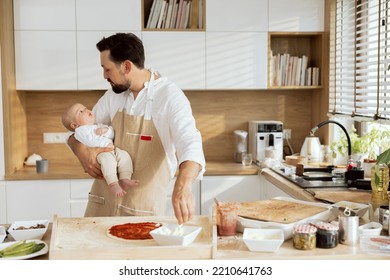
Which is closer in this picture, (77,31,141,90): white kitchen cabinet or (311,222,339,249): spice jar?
(311,222,339,249): spice jar

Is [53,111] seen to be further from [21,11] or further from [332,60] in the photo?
[332,60]

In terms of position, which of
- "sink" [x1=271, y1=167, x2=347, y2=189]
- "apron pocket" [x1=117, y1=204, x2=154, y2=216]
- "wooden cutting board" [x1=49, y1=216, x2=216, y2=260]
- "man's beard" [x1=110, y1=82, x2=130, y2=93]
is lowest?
"apron pocket" [x1=117, y1=204, x2=154, y2=216]

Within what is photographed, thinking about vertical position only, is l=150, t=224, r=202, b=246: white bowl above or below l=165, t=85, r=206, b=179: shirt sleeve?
below

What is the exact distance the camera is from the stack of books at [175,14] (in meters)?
4.18

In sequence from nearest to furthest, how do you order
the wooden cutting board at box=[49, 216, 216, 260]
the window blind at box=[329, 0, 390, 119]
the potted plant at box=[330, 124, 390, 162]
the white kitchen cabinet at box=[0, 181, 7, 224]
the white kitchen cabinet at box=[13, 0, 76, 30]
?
the wooden cutting board at box=[49, 216, 216, 260]
the window blind at box=[329, 0, 390, 119]
the potted plant at box=[330, 124, 390, 162]
the white kitchen cabinet at box=[0, 181, 7, 224]
the white kitchen cabinet at box=[13, 0, 76, 30]

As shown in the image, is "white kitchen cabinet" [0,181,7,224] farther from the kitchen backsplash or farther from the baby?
the baby

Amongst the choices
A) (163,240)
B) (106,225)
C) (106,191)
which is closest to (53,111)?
(106,191)

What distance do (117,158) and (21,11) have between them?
74.1 inches

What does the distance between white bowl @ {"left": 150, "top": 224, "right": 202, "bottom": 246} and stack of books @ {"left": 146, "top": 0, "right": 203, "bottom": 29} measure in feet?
8.25

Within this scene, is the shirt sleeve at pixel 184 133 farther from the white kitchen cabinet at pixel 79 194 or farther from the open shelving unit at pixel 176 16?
the open shelving unit at pixel 176 16

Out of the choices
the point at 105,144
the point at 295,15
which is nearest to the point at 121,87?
the point at 105,144

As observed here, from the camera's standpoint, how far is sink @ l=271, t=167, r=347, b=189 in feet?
10.5

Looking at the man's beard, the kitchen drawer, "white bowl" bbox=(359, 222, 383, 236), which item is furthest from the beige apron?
the kitchen drawer
